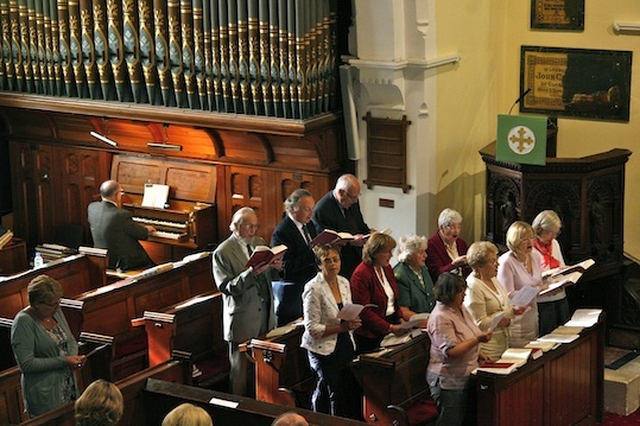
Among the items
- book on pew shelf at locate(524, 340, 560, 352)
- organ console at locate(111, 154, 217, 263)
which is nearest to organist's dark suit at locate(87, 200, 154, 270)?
organ console at locate(111, 154, 217, 263)

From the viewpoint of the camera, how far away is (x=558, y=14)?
1180cm

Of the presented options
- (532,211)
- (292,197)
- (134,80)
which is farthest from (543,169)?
(134,80)

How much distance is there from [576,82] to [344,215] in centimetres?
297

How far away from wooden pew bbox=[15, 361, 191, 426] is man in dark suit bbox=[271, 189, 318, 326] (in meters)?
1.45

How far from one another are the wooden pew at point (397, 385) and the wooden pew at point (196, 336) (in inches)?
63.9

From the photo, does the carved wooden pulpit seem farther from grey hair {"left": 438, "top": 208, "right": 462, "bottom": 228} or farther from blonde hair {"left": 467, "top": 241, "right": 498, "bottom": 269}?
blonde hair {"left": 467, "top": 241, "right": 498, "bottom": 269}

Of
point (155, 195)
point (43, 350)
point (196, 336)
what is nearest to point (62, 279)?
point (196, 336)

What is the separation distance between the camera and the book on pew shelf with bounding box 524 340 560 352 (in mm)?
8711

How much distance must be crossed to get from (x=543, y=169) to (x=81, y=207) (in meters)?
5.14

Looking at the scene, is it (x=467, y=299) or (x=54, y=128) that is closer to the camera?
(x=467, y=299)

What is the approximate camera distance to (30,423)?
23.9 ft

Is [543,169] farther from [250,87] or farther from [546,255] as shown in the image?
[250,87]

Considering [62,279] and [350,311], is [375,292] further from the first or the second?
[62,279]

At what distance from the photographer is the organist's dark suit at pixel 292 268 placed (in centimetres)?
960
